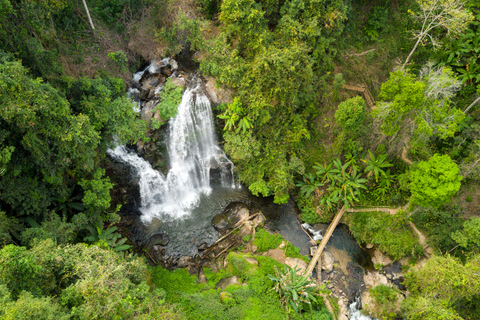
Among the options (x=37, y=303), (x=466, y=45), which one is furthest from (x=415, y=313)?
(x=466, y=45)

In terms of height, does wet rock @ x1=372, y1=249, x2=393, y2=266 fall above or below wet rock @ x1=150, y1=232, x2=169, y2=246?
below

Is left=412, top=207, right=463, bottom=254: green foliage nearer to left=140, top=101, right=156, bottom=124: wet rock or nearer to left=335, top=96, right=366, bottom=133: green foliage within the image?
left=335, top=96, right=366, bottom=133: green foliage

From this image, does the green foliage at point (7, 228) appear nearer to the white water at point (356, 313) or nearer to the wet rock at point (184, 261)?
the wet rock at point (184, 261)

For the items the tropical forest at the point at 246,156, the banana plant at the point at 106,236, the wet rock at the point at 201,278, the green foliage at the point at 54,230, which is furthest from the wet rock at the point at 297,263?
the green foliage at the point at 54,230

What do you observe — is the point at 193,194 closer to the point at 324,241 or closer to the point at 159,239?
the point at 159,239

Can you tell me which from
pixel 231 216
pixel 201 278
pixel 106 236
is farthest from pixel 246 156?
pixel 106 236

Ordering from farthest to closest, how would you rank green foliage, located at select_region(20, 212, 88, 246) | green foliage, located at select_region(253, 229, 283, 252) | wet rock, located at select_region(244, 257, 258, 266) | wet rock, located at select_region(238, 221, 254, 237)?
wet rock, located at select_region(238, 221, 254, 237) → green foliage, located at select_region(253, 229, 283, 252) → wet rock, located at select_region(244, 257, 258, 266) → green foliage, located at select_region(20, 212, 88, 246)

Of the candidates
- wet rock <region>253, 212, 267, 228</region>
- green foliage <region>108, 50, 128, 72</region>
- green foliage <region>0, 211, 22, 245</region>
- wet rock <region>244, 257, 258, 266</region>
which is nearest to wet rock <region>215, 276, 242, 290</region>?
wet rock <region>244, 257, 258, 266</region>
